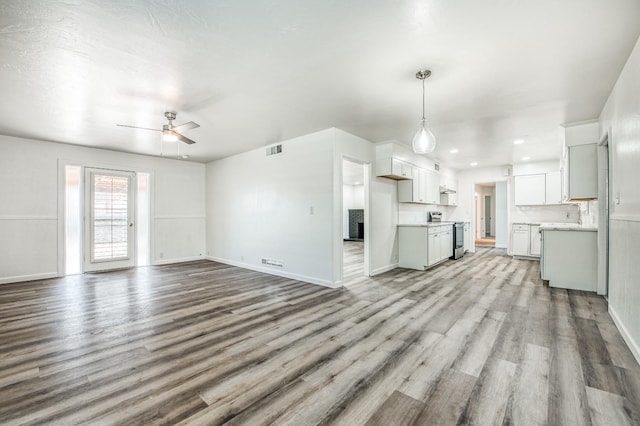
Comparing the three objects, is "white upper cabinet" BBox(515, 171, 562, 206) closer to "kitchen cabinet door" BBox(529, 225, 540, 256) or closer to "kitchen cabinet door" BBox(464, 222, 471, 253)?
"kitchen cabinet door" BBox(529, 225, 540, 256)

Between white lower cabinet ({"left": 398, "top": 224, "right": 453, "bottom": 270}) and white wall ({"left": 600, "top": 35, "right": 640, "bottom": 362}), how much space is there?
8.97 ft

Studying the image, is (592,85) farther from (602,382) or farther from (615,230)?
(602,382)

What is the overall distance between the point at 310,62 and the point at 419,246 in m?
4.31

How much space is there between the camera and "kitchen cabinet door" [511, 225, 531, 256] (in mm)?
7223

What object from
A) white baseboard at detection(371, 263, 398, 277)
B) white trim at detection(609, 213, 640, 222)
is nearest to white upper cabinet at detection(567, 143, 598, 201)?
white trim at detection(609, 213, 640, 222)

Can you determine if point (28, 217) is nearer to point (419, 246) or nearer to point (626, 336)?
point (419, 246)

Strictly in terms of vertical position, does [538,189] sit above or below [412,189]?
above

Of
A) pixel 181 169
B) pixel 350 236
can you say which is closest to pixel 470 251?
pixel 350 236

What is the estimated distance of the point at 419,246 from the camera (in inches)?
225

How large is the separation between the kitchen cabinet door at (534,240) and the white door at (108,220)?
9.55 m

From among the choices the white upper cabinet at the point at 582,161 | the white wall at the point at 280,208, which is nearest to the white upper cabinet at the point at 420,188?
the white wall at the point at 280,208

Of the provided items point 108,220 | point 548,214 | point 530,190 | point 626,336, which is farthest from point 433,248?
point 108,220

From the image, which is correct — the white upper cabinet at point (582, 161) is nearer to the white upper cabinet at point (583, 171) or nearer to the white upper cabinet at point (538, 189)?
the white upper cabinet at point (583, 171)

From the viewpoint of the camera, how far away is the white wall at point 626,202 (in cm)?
228
